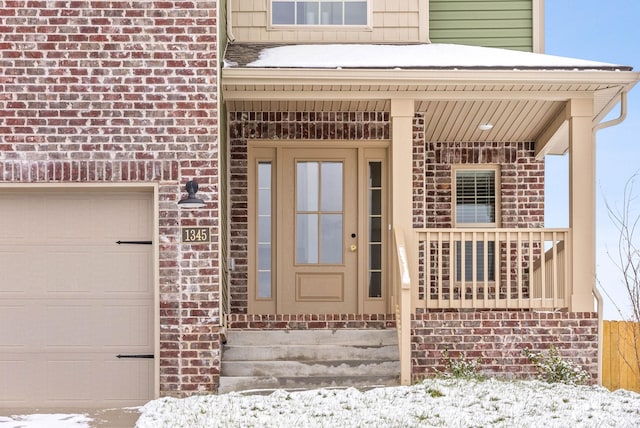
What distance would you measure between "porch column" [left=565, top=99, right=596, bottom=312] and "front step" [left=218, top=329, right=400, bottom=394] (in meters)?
2.13

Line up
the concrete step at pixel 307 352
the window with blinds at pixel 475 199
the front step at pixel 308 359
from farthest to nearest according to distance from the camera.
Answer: the window with blinds at pixel 475 199 < the concrete step at pixel 307 352 < the front step at pixel 308 359

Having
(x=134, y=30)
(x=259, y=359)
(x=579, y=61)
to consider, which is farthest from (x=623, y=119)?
(x=134, y=30)

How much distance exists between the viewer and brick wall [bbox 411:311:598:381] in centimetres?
909

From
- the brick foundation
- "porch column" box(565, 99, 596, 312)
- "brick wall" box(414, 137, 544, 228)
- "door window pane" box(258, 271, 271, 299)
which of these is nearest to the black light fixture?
the brick foundation

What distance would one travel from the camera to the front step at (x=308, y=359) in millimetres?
8719

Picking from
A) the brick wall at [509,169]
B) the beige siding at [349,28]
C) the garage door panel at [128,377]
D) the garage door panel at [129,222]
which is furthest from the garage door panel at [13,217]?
the brick wall at [509,169]

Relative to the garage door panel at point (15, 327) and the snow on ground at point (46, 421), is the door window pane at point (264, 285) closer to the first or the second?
the garage door panel at point (15, 327)

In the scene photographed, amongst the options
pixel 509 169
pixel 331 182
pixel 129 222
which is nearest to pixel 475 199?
pixel 509 169

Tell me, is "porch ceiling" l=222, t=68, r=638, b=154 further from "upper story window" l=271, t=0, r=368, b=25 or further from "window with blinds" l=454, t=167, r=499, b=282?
"window with blinds" l=454, t=167, r=499, b=282

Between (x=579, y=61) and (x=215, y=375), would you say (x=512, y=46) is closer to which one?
(x=579, y=61)

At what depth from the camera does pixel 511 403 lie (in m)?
7.51

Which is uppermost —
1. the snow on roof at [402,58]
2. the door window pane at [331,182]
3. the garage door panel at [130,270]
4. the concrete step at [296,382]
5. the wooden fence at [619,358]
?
the snow on roof at [402,58]

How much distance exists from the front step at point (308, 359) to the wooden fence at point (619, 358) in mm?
4928

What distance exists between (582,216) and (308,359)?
11.3 feet
